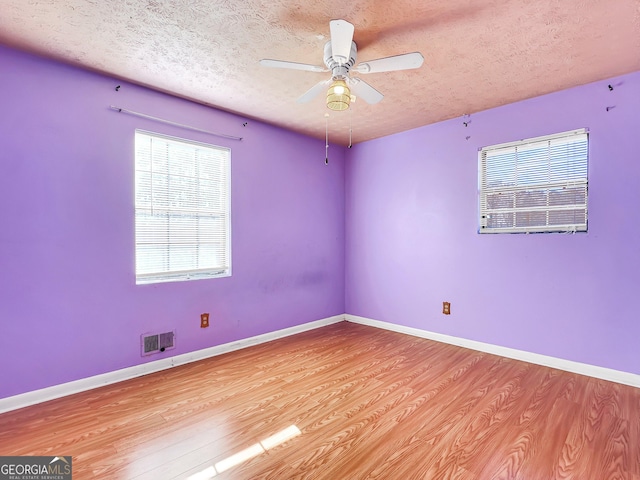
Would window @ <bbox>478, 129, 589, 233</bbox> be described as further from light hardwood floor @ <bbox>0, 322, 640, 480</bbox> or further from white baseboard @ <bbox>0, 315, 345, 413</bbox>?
white baseboard @ <bbox>0, 315, 345, 413</bbox>

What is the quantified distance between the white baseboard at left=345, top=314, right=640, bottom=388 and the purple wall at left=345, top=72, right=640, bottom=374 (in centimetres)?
6

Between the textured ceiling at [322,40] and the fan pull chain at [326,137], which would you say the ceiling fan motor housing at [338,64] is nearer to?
the textured ceiling at [322,40]

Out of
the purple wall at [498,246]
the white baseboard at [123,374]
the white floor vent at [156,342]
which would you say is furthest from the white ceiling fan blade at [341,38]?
the white baseboard at [123,374]

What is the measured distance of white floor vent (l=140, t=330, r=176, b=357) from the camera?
9.34 feet

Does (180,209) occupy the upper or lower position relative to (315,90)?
lower

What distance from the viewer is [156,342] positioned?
9.58 feet

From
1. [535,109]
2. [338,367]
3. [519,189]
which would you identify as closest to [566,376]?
[519,189]

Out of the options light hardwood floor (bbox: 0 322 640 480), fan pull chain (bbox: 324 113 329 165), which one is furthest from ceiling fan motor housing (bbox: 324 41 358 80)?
light hardwood floor (bbox: 0 322 640 480)

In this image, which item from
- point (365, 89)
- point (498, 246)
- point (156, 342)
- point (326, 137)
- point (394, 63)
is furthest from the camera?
point (326, 137)

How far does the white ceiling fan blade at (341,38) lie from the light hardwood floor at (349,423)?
2.30 m

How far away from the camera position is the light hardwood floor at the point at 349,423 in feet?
5.61

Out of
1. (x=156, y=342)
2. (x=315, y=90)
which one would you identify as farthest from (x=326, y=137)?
(x=156, y=342)

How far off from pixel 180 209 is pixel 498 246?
127 inches

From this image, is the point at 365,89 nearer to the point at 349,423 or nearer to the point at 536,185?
the point at 536,185
